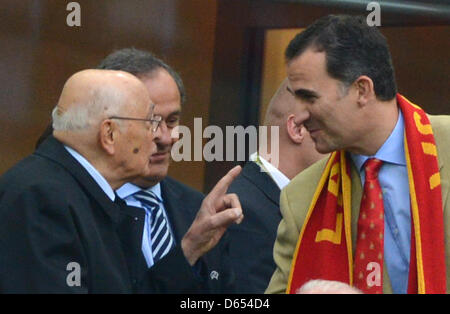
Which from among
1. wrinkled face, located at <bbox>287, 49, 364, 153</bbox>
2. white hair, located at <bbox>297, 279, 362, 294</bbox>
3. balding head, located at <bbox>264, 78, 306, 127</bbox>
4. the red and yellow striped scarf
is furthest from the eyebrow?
balding head, located at <bbox>264, 78, 306, 127</bbox>

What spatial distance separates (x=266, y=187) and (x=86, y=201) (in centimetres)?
111

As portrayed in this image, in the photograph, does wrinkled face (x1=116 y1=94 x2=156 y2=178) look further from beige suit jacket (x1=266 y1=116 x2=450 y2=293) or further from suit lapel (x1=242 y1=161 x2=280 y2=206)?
suit lapel (x1=242 y1=161 x2=280 y2=206)

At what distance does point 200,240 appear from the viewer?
3672 millimetres

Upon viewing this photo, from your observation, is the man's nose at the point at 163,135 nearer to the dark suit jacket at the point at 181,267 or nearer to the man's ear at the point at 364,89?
the dark suit jacket at the point at 181,267

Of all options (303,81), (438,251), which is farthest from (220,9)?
(438,251)

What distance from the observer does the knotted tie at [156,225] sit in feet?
12.6

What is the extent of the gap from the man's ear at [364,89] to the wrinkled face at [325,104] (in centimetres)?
2

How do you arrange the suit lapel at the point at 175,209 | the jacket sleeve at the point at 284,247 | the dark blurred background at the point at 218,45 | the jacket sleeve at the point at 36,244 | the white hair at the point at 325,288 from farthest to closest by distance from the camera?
the dark blurred background at the point at 218,45 → the suit lapel at the point at 175,209 → the jacket sleeve at the point at 284,247 → the jacket sleeve at the point at 36,244 → the white hair at the point at 325,288

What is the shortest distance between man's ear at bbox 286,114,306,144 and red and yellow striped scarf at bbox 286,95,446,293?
0.81m

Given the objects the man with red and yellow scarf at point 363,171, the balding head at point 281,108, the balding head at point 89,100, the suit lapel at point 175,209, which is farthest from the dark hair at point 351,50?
the balding head at point 281,108
